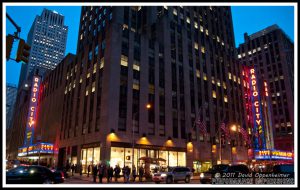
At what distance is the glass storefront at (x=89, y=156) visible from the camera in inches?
1533

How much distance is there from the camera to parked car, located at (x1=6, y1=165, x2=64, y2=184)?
1832 cm

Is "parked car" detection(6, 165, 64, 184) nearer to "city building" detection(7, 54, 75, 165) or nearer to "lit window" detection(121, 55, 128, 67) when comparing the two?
"lit window" detection(121, 55, 128, 67)

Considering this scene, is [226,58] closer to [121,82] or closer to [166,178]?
[121,82]

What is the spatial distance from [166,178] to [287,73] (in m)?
104

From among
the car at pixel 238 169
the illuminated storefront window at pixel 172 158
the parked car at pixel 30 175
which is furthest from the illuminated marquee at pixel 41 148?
the car at pixel 238 169

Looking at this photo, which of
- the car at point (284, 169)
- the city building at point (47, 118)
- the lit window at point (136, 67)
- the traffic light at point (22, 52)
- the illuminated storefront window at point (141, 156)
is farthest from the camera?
the city building at point (47, 118)

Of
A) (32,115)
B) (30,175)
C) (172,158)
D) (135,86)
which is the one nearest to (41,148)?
(32,115)

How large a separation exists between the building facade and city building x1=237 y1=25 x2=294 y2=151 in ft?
166

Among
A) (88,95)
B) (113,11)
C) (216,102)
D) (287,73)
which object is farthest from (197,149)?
(287,73)

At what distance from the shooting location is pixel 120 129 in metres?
39.6

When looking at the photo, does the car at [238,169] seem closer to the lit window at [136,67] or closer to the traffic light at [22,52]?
the traffic light at [22,52]

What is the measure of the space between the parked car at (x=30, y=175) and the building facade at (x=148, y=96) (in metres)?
13.5

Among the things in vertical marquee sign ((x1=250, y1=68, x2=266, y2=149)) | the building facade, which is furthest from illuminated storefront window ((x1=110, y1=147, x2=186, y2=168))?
vertical marquee sign ((x1=250, y1=68, x2=266, y2=149))

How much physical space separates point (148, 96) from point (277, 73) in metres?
91.7
